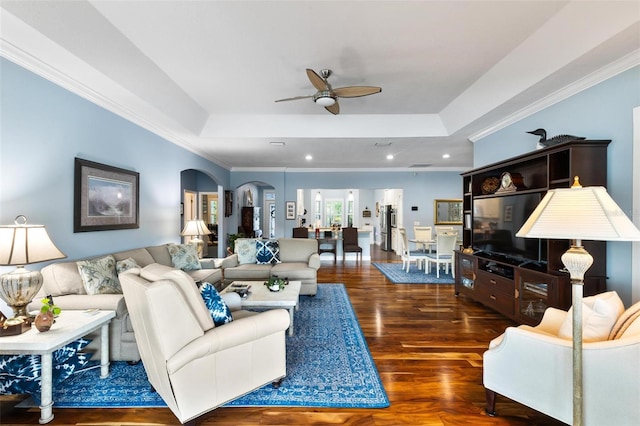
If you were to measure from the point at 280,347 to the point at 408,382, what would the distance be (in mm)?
1068

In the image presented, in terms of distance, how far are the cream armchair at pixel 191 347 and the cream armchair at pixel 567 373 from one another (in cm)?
155

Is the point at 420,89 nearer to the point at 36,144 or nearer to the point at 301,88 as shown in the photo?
the point at 301,88

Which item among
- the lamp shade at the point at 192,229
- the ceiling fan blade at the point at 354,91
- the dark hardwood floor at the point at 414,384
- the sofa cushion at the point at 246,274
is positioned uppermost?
the ceiling fan blade at the point at 354,91

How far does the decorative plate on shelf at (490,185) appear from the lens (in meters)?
4.05

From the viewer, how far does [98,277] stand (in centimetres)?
270

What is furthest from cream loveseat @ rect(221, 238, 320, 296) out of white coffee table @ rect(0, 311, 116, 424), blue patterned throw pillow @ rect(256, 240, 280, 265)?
white coffee table @ rect(0, 311, 116, 424)

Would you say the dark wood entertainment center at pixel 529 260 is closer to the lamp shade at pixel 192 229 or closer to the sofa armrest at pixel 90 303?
the sofa armrest at pixel 90 303

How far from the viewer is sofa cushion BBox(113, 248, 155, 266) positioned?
10.9 ft

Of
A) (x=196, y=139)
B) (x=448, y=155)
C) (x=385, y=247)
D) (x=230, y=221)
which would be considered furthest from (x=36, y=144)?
(x=385, y=247)

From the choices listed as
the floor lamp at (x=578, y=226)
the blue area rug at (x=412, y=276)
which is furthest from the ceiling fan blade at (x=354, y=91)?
the blue area rug at (x=412, y=276)

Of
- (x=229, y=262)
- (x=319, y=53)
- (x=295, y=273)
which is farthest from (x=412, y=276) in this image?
(x=319, y=53)

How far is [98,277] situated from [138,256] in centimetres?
89

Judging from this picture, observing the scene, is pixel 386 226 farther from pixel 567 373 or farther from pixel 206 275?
pixel 567 373

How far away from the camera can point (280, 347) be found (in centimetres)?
221
